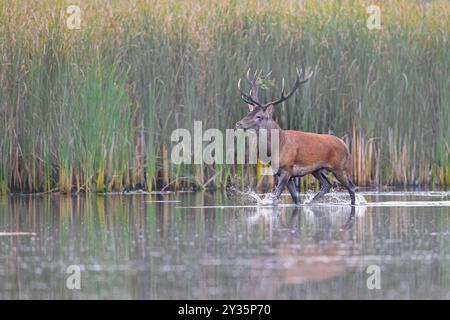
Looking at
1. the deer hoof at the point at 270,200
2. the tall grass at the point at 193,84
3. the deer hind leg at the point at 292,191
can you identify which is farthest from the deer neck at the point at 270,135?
the tall grass at the point at 193,84

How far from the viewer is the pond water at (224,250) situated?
25.3 ft

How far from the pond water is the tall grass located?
154 cm

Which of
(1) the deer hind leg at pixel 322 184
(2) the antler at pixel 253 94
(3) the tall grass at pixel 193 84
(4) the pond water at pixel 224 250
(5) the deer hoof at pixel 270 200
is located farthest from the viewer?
(3) the tall grass at pixel 193 84

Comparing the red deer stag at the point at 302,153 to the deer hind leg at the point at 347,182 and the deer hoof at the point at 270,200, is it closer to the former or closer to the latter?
the deer hind leg at the point at 347,182

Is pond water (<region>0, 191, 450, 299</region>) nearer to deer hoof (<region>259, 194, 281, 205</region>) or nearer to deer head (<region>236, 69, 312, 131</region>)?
deer hoof (<region>259, 194, 281, 205</region>)

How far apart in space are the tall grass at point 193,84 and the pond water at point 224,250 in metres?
1.54

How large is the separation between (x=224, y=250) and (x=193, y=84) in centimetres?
766

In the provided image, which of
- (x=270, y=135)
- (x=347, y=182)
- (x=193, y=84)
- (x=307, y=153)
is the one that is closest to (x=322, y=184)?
(x=347, y=182)

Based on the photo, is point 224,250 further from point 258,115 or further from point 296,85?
point 296,85

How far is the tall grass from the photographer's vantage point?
641 inches

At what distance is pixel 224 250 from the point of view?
9680mm

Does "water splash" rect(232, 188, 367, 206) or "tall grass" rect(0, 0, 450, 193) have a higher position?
"tall grass" rect(0, 0, 450, 193)

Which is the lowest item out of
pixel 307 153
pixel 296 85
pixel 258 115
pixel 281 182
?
pixel 281 182

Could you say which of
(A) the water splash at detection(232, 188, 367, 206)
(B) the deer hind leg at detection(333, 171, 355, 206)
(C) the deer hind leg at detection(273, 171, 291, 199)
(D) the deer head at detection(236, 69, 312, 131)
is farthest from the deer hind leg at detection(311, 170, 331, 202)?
(D) the deer head at detection(236, 69, 312, 131)
